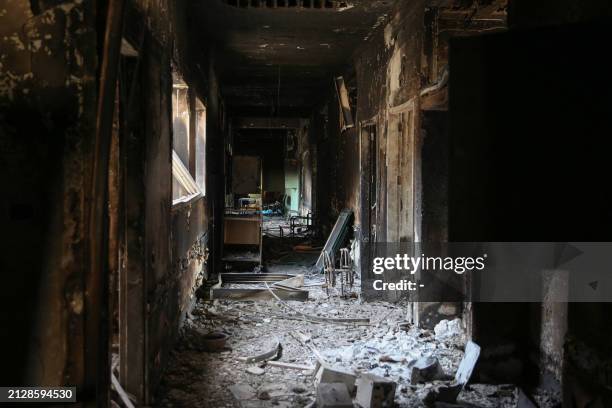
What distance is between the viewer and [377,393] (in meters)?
3.87

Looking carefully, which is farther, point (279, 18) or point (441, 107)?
point (279, 18)

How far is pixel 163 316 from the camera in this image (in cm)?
450

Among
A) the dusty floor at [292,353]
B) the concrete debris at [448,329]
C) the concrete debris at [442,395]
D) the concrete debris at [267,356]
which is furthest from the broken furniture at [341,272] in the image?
the concrete debris at [442,395]

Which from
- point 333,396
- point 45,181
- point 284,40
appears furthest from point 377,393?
point 284,40

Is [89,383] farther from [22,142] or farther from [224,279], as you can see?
[224,279]

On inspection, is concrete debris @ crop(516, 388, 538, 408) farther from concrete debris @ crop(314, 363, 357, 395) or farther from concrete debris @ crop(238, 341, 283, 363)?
concrete debris @ crop(238, 341, 283, 363)

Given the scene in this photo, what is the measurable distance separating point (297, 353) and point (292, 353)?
5cm

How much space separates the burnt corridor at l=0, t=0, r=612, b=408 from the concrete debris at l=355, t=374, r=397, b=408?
0.02 meters

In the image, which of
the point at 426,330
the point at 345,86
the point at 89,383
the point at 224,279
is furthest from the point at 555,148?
the point at 345,86

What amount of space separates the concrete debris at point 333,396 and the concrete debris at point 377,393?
0.48ft

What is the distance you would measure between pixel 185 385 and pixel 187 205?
7.04 ft

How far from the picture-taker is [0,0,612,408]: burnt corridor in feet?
7.13

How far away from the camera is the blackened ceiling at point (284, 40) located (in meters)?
6.86

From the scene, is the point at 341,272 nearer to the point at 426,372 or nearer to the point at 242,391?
the point at 426,372
